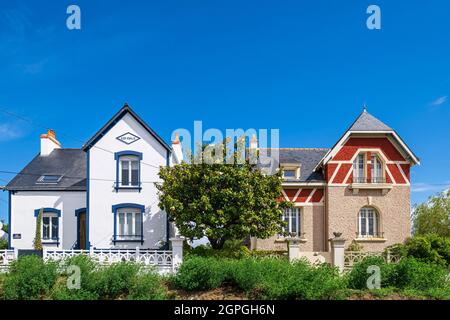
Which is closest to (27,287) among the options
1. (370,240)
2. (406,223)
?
(370,240)

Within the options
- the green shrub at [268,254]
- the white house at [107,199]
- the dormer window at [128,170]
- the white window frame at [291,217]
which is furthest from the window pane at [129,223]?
the white window frame at [291,217]

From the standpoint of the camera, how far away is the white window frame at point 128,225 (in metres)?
18.7

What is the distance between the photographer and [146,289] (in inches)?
464

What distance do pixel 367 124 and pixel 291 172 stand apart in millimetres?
4825

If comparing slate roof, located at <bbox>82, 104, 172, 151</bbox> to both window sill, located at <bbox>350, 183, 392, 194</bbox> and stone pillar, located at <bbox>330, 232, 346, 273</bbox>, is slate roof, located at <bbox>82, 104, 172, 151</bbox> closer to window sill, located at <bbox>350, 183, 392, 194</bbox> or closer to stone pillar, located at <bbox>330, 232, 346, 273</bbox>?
stone pillar, located at <bbox>330, 232, 346, 273</bbox>

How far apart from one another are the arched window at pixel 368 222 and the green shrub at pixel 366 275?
7565mm

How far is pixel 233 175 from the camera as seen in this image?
16172mm

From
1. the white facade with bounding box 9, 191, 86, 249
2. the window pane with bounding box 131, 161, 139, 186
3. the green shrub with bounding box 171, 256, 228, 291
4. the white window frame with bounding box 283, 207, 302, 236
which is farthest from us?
the white window frame with bounding box 283, 207, 302, 236

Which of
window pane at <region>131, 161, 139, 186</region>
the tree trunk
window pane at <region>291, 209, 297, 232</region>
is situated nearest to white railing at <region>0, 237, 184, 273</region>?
the tree trunk

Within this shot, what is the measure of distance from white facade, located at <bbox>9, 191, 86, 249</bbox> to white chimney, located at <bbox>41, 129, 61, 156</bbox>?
333cm

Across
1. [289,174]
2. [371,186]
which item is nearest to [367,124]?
Result: [371,186]

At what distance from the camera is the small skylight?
2039 cm
